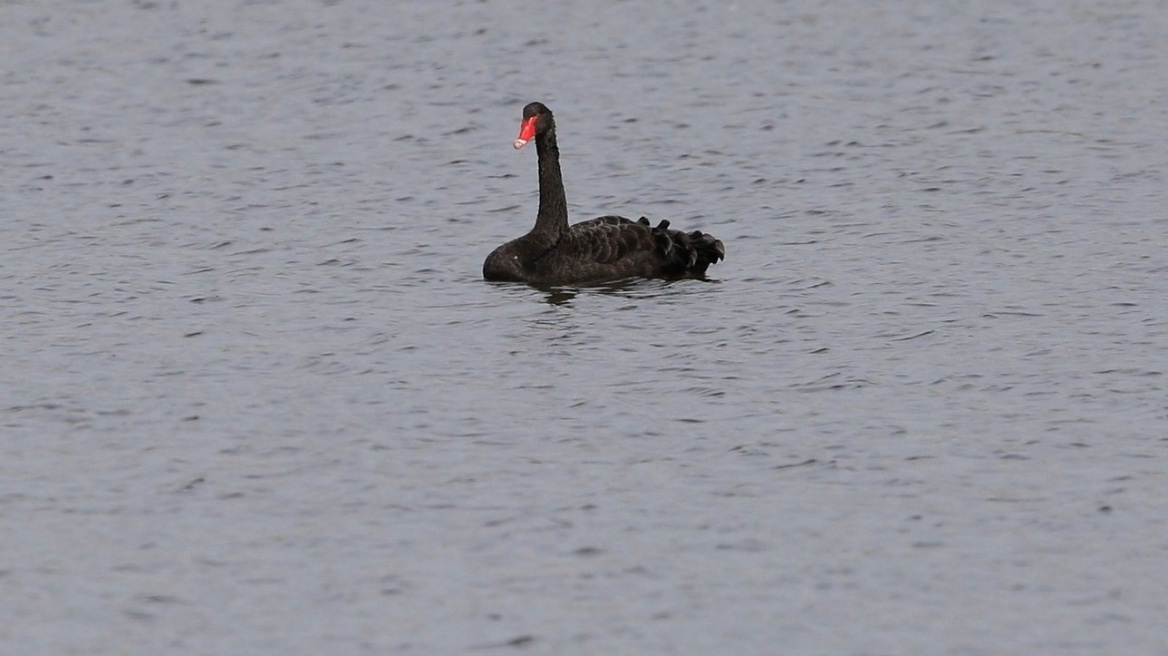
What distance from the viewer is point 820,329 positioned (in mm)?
15234

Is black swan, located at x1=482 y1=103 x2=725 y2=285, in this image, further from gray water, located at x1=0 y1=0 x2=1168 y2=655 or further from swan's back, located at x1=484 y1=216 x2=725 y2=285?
gray water, located at x1=0 y1=0 x2=1168 y2=655

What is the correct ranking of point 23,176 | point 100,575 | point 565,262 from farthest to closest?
point 23,176 → point 565,262 → point 100,575

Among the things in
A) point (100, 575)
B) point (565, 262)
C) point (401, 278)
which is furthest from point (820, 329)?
point (100, 575)

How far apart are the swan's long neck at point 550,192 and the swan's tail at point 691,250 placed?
979 millimetres

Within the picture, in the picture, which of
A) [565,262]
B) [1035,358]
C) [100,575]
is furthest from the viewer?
[565,262]

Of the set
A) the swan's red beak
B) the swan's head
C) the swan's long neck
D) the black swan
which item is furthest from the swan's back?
the swan's head

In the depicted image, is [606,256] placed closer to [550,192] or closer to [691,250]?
[691,250]

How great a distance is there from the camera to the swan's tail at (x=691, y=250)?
17188 mm

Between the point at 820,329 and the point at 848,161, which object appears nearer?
the point at 820,329

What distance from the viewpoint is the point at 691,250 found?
675 inches

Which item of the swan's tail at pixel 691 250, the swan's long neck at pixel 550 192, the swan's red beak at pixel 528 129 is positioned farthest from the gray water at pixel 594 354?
the swan's red beak at pixel 528 129

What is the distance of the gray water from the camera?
979 cm

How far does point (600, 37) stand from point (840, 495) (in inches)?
747

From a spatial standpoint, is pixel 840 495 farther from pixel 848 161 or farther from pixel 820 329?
pixel 848 161
